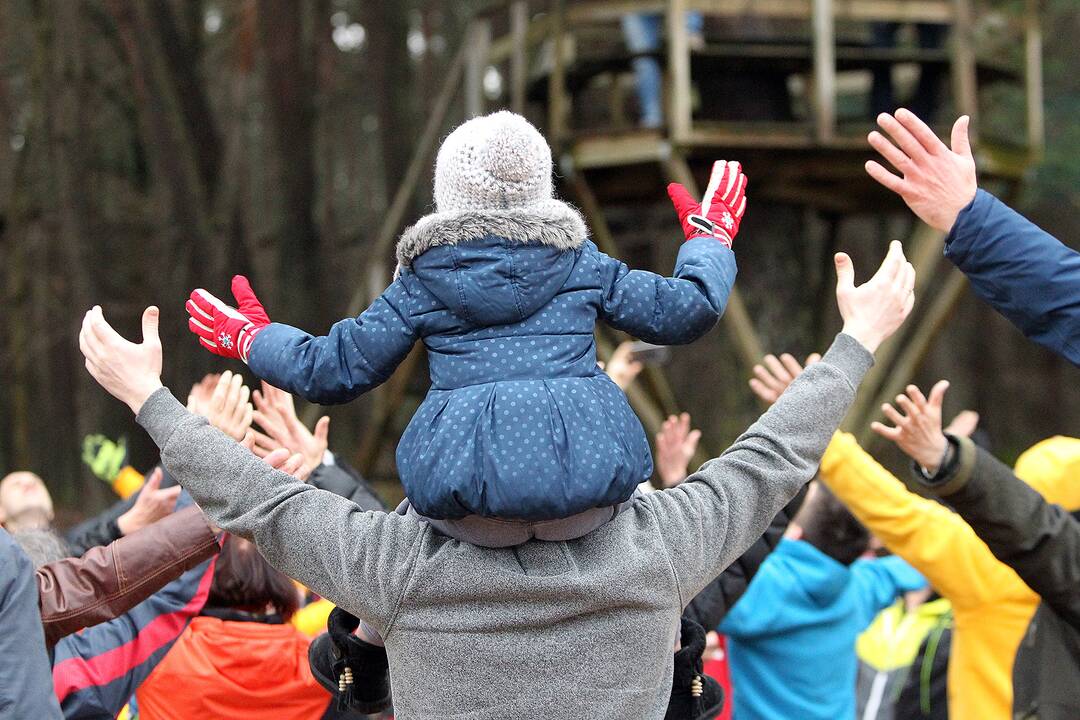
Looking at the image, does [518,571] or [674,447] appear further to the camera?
[674,447]

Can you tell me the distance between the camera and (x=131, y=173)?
15930 millimetres

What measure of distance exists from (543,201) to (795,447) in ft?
2.21

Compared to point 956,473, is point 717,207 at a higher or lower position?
higher

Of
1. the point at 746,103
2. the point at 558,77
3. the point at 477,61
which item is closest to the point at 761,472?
the point at 558,77

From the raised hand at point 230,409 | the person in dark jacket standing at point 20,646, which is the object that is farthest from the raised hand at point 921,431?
the person in dark jacket standing at point 20,646

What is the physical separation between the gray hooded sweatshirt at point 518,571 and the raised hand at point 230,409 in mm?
289

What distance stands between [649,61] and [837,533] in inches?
248

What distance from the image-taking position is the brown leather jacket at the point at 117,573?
126 inches

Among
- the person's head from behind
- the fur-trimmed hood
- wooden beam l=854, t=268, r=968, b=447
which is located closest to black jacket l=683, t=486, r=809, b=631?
the fur-trimmed hood

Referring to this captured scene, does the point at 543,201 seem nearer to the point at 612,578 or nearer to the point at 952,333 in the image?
the point at 612,578

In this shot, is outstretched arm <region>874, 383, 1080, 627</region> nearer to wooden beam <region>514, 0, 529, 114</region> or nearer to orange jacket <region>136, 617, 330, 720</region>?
orange jacket <region>136, 617, 330, 720</region>

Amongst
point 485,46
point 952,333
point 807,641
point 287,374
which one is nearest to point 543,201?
point 287,374

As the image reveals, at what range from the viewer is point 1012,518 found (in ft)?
10.8

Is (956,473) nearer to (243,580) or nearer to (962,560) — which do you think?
(962,560)
